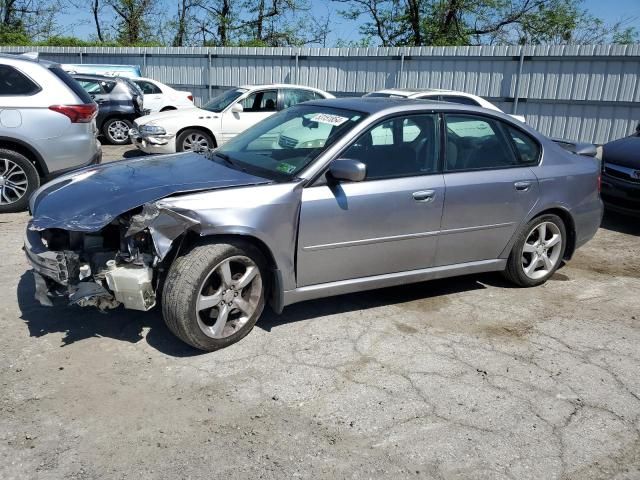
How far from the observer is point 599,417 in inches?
132

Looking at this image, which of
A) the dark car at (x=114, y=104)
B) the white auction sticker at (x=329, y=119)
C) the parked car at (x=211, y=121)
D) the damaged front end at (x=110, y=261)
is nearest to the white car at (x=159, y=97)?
the dark car at (x=114, y=104)

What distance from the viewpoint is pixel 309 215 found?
3936 mm

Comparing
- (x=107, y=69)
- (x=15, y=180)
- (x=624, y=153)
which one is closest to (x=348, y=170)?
(x=15, y=180)

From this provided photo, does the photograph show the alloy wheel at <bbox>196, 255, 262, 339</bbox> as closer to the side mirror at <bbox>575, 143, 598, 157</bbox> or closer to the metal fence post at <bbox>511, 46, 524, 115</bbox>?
the side mirror at <bbox>575, 143, 598, 157</bbox>

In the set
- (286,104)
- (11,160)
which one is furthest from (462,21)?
(11,160)

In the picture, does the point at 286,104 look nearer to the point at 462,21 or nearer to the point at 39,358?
the point at 39,358

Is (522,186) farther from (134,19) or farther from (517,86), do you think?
(134,19)

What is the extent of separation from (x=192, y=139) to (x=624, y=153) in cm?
712

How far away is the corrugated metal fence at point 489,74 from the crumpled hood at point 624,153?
15.2 ft

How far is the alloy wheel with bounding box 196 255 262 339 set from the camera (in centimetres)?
374

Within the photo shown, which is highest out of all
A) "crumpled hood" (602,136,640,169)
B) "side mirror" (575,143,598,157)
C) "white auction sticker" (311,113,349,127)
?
"white auction sticker" (311,113,349,127)

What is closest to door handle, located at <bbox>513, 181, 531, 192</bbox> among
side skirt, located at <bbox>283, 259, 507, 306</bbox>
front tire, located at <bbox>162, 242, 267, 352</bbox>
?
side skirt, located at <bbox>283, 259, 507, 306</bbox>

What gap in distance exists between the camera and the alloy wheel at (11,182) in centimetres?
667

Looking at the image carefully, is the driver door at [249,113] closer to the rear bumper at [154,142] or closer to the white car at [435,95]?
the rear bumper at [154,142]
